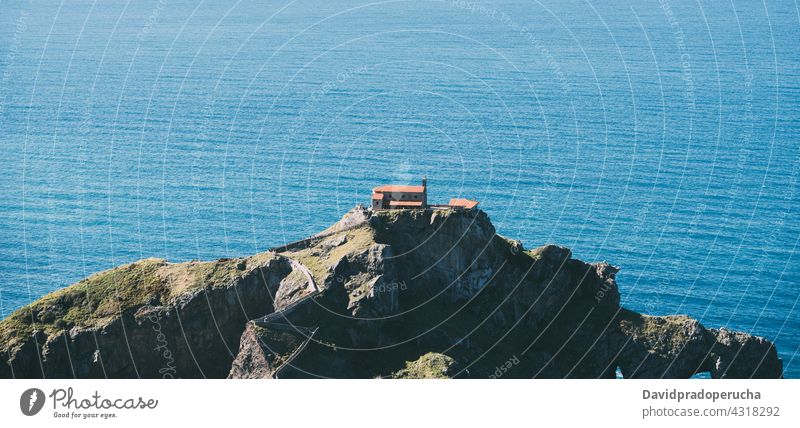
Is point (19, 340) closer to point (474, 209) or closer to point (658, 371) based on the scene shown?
point (474, 209)

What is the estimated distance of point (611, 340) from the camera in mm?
160875

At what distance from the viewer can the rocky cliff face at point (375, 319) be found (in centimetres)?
14875

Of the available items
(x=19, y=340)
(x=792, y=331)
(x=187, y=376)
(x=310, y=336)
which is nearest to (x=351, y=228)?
(x=310, y=336)

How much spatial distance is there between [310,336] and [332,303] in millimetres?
6042

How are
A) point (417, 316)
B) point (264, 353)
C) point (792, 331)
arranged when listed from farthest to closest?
1. point (792, 331)
2. point (417, 316)
3. point (264, 353)

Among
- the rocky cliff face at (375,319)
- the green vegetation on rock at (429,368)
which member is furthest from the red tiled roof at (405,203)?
the green vegetation on rock at (429,368)
